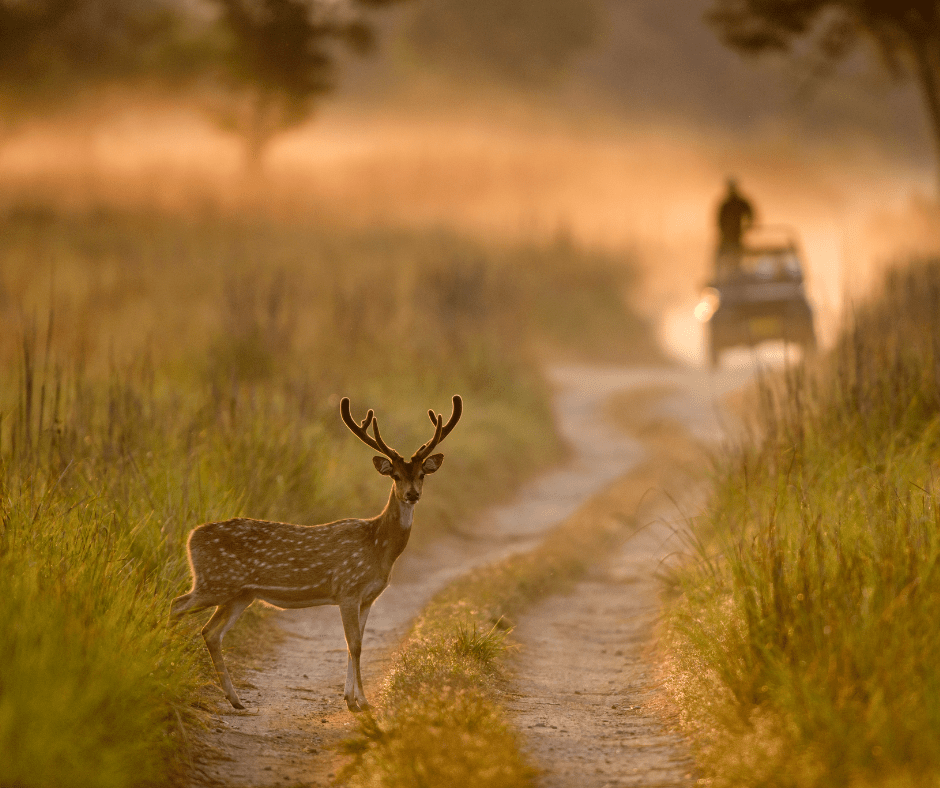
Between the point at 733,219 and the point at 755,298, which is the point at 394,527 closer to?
the point at 755,298

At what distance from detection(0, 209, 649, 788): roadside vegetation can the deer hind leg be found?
15 centimetres

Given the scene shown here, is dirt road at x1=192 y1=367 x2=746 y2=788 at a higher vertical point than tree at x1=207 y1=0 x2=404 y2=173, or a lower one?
lower

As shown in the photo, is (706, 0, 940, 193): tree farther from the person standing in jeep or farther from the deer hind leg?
the deer hind leg

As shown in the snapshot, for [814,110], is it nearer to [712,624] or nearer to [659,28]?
[659,28]

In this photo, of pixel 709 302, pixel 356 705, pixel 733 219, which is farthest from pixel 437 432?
pixel 733 219

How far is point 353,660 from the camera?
7.07 m

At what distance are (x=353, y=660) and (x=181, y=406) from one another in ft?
13.9

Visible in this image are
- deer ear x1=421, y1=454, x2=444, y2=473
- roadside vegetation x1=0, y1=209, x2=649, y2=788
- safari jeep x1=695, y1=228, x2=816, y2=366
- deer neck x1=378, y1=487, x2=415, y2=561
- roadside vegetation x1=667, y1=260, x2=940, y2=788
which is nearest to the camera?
roadside vegetation x1=667, y1=260, x2=940, y2=788

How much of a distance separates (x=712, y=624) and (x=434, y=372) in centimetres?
1170

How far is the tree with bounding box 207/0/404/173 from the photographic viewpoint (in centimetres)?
3584

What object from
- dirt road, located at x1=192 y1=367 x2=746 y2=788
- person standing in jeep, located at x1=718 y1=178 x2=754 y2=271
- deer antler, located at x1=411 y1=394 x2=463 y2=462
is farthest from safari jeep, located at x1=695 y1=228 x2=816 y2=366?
deer antler, located at x1=411 y1=394 x2=463 y2=462

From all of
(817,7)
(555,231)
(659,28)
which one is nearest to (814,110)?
(659,28)

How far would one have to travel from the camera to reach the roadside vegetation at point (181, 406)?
5723 millimetres

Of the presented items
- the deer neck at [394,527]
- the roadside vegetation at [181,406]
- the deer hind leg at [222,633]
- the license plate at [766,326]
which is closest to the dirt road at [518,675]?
the deer hind leg at [222,633]
